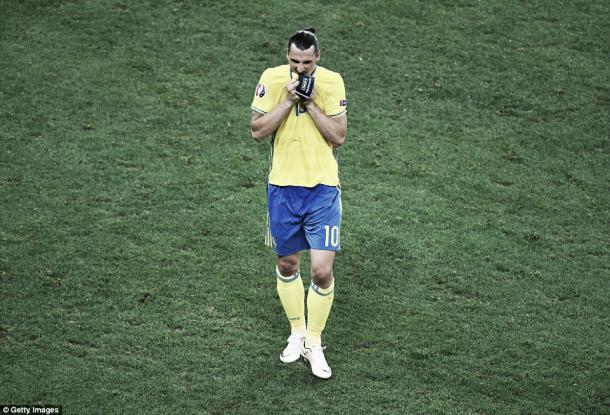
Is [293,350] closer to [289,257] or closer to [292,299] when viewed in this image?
[292,299]

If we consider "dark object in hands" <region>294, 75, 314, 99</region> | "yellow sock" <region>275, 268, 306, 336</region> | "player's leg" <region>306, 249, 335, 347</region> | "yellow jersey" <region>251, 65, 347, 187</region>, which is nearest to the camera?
"dark object in hands" <region>294, 75, 314, 99</region>

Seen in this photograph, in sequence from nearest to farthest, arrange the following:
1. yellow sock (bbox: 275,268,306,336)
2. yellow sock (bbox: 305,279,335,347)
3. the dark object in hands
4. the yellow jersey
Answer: the dark object in hands, the yellow jersey, yellow sock (bbox: 305,279,335,347), yellow sock (bbox: 275,268,306,336)

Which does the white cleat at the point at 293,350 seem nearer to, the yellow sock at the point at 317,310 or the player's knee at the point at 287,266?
the yellow sock at the point at 317,310

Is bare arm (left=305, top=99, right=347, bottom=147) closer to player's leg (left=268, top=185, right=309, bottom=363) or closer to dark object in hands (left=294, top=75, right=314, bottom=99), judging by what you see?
dark object in hands (left=294, top=75, right=314, bottom=99)

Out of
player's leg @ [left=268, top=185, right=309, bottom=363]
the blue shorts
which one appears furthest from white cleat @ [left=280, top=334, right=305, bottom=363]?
the blue shorts

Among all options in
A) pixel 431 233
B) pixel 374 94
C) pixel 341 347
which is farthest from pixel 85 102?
pixel 341 347

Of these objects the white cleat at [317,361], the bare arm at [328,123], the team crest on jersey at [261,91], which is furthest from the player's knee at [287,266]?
the team crest on jersey at [261,91]

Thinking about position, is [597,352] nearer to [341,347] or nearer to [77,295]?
[341,347]

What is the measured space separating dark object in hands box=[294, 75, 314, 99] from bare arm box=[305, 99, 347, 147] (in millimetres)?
106

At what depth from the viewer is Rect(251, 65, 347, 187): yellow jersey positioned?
5.53m

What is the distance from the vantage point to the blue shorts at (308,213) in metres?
5.61

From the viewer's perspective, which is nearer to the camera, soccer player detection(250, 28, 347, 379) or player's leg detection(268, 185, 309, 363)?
soccer player detection(250, 28, 347, 379)

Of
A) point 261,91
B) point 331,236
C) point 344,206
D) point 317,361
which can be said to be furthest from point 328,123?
point 344,206

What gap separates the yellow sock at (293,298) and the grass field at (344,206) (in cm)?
21
